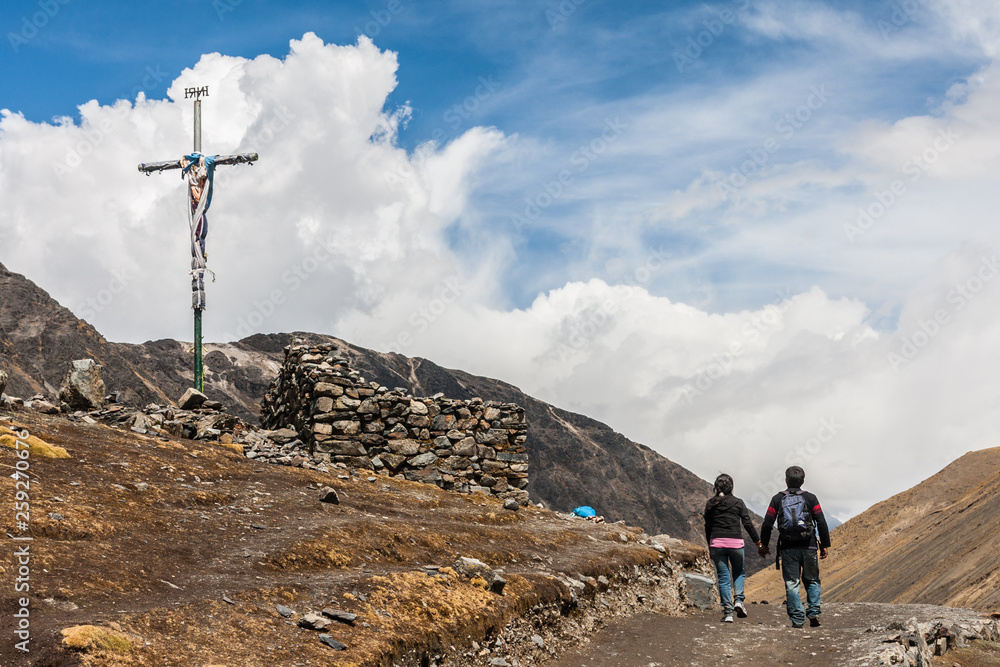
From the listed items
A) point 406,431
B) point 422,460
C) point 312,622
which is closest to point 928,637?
point 312,622

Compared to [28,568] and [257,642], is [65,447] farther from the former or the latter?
[257,642]

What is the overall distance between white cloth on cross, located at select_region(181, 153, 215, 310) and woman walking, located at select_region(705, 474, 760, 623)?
17.0 meters

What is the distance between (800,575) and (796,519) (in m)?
1.09

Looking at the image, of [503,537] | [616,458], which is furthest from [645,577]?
[616,458]

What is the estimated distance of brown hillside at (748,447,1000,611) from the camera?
2961 centimetres

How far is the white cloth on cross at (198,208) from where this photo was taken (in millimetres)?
23109

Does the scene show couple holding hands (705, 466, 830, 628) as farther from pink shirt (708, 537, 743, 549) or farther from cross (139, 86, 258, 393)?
cross (139, 86, 258, 393)

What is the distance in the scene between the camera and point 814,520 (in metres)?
11.1

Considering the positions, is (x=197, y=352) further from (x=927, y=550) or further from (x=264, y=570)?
(x=927, y=550)

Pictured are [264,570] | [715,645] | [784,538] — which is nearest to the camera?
[264,570]

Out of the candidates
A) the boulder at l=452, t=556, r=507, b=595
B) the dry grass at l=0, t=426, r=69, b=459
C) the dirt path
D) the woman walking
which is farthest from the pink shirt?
the dry grass at l=0, t=426, r=69, b=459

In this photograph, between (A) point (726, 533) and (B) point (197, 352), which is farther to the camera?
(B) point (197, 352)

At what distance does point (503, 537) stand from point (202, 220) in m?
15.2

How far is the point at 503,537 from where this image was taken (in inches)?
534
